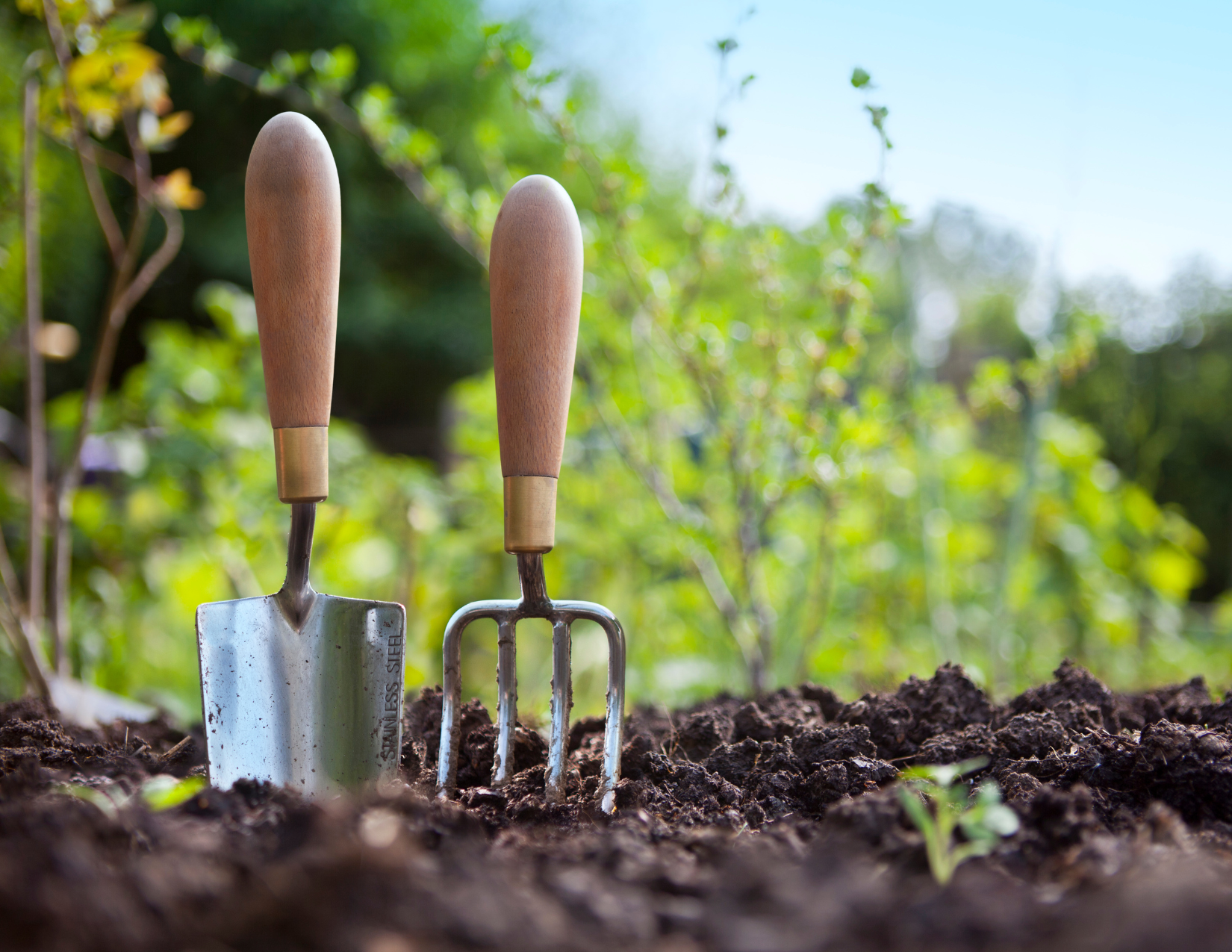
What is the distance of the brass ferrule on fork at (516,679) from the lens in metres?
0.78

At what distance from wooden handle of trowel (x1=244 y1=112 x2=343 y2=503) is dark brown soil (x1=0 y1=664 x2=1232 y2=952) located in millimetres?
321

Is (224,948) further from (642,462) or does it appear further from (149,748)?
(642,462)

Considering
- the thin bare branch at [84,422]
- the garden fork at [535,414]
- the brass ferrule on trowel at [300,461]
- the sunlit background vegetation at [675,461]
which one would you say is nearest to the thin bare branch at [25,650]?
the sunlit background vegetation at [675,461]

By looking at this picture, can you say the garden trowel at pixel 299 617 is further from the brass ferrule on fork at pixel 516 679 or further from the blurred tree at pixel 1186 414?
the blurred tree at pixel 1186 414

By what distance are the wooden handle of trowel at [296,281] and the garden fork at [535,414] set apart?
0.16 meters

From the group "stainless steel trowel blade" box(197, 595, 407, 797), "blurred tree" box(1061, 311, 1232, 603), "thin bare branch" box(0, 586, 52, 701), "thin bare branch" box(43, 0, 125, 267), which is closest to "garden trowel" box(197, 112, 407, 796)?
"stainless steel trowel blade" box(197, 595, 407, 797)

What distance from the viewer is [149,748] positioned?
87cm

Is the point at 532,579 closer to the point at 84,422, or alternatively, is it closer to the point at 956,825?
the point at 956,825

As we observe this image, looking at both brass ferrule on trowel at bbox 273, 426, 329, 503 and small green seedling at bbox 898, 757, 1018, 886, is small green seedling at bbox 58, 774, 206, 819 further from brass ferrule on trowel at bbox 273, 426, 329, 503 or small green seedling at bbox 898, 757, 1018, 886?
small green seedling at bbox 898, 757, 1018, 886

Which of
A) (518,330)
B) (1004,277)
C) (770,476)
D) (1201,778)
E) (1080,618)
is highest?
Result: (1004,277)

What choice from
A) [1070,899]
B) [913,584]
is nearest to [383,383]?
[913,584]

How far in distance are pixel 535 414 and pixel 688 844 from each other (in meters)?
0.39

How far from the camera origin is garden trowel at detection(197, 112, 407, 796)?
0.80 m

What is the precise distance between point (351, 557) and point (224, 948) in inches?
76.8
